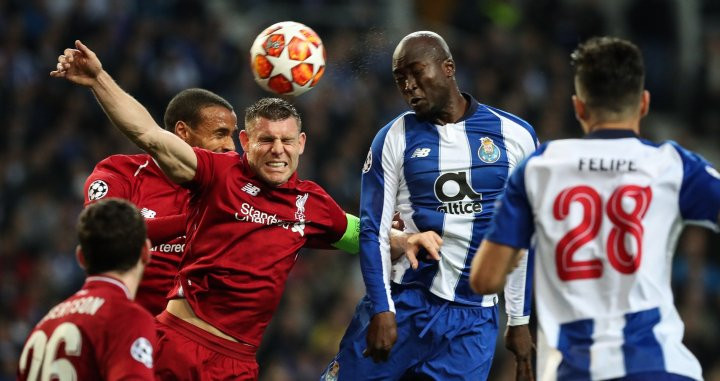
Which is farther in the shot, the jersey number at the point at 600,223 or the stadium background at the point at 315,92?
the stadium background at the point at 315,92

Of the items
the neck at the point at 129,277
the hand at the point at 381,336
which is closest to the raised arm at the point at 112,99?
the neck at the point at 129,277

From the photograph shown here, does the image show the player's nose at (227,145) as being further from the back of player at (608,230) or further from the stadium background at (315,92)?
the stadium background at (315,92)

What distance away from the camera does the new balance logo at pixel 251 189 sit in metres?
5.60

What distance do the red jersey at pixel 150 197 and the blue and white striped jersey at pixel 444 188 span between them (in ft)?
3.89

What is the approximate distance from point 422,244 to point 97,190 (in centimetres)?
187

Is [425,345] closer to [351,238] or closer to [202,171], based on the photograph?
[351,238]

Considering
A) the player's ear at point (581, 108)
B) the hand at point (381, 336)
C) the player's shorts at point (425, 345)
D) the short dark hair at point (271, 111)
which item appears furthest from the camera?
the short dark hair at point (271, 111)

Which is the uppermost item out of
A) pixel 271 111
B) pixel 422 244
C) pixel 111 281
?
pixel 271 111

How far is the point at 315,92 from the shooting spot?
1355 cm

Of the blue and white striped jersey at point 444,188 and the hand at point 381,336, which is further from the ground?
the blue and white striped jersey at point 444,188

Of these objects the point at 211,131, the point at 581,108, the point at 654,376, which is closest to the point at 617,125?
the point at 581,108

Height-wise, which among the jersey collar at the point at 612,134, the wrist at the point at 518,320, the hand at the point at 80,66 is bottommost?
the wrist at the point at 518,320

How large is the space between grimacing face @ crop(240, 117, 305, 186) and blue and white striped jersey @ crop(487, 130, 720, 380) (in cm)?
175

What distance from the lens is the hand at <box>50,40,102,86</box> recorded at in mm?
5078
